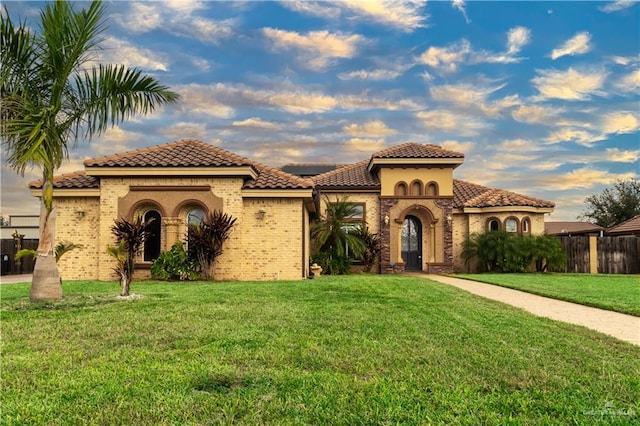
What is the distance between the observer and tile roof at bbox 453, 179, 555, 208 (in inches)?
917

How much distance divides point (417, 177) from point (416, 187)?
0.53 metres

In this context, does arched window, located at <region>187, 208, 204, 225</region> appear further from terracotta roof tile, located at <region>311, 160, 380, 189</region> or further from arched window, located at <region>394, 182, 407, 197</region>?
arched window, located at <region>394, 182, 407, 197</region>

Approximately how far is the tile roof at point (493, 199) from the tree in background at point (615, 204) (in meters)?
24.8

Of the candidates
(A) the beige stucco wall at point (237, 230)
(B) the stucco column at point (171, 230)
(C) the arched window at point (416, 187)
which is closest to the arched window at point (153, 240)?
(A) the beige stucco wall at point (237, 230)

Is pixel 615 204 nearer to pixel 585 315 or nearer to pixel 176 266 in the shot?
pixel 585 315

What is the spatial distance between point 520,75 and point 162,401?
17.0 m

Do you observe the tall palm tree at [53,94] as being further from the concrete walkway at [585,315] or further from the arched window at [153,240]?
the concrete walkway at [585,315]

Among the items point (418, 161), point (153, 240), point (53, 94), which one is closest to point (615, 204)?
point (418, 161)

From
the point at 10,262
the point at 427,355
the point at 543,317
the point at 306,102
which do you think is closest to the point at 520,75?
Result: the point at 306,102

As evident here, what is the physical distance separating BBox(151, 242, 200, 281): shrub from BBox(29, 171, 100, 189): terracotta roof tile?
3.95 m

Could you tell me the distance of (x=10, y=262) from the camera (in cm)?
2133

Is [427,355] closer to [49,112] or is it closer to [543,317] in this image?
[543,317]

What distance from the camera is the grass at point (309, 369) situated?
315cm

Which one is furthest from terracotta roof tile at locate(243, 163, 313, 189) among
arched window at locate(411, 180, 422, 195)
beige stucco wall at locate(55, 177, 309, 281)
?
arched window at locate(411, 180, 422, 195)
